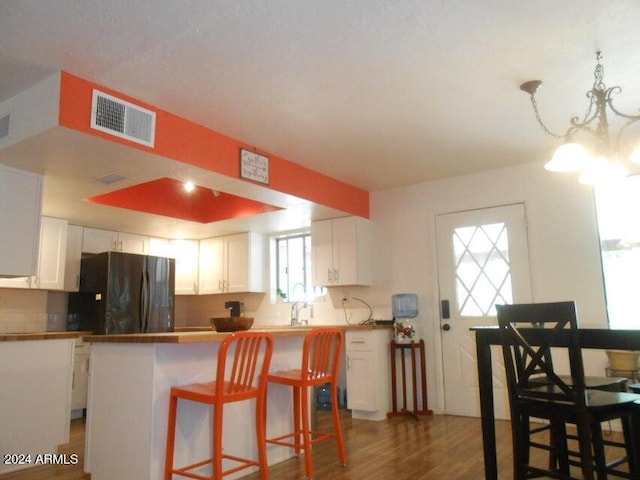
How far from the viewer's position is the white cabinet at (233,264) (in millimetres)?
5945

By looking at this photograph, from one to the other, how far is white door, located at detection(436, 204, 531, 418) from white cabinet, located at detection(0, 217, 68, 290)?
13.3ft

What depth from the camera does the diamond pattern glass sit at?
4.66 meters

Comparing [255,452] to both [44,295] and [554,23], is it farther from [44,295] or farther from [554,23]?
[44,295]

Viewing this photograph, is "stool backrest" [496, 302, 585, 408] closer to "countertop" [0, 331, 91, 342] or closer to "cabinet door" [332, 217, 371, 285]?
"cabinet door" [332, 217, 371, 285]

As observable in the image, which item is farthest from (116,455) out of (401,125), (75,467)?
(401,125)

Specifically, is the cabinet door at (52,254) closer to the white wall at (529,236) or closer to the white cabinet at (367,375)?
the white cabinet at (367,375)

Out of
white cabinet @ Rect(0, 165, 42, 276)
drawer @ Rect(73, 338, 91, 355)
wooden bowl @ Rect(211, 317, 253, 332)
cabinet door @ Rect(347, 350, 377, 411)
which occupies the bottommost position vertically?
cabinet door @ Rect(347, 350, 377, 411)

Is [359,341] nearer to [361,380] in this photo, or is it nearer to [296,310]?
[361,380]

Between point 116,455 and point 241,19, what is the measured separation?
8.26ft

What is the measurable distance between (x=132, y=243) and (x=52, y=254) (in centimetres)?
104

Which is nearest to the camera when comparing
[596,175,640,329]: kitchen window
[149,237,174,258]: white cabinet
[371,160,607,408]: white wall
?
[596,175,640,329]: kitchen window

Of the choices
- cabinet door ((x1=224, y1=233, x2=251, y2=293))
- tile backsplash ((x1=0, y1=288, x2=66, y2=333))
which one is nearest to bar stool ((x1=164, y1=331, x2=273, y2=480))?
cabinet door ((x1=224, y1=233, x2=251, y2=293))

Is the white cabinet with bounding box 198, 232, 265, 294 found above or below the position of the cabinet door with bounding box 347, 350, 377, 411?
above

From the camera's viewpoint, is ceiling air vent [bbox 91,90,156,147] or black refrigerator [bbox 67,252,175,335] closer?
ceiling air vent [bbox 91,90,156,147]
